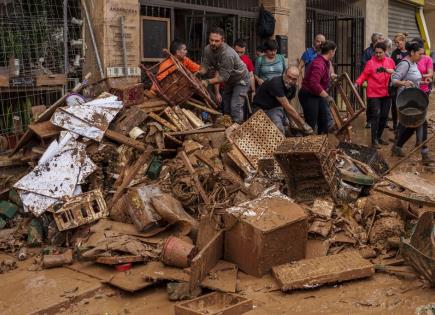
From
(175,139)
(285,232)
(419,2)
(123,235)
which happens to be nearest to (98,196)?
(123,235)

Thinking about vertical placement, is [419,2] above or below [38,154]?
above

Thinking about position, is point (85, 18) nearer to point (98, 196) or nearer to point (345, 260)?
point (98, 196)

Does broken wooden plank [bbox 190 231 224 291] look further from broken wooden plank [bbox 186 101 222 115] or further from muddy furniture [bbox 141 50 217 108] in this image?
broken wooden plank [bbox 186 101 222 115]

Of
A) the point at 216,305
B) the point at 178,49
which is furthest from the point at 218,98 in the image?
the point at 216,305

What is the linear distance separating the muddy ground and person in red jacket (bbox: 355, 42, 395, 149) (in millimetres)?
5195

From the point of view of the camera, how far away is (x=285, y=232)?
5379 millimetres

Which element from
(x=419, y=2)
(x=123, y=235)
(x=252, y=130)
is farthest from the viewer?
(x=419, y=2)

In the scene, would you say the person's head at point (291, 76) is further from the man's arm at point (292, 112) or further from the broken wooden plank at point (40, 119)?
the broken wooden plank at point (40, 119)

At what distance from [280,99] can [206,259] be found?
331 cm

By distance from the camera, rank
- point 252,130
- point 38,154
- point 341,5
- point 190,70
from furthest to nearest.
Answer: point 341,5 → point 190,70 → point 252,130 → point 38,154

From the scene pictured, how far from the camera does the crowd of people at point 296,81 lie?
8094mm

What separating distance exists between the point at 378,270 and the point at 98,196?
3.03m

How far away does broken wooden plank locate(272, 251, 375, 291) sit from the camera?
16.3 ft

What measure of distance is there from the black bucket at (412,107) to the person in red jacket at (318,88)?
3.29ft
